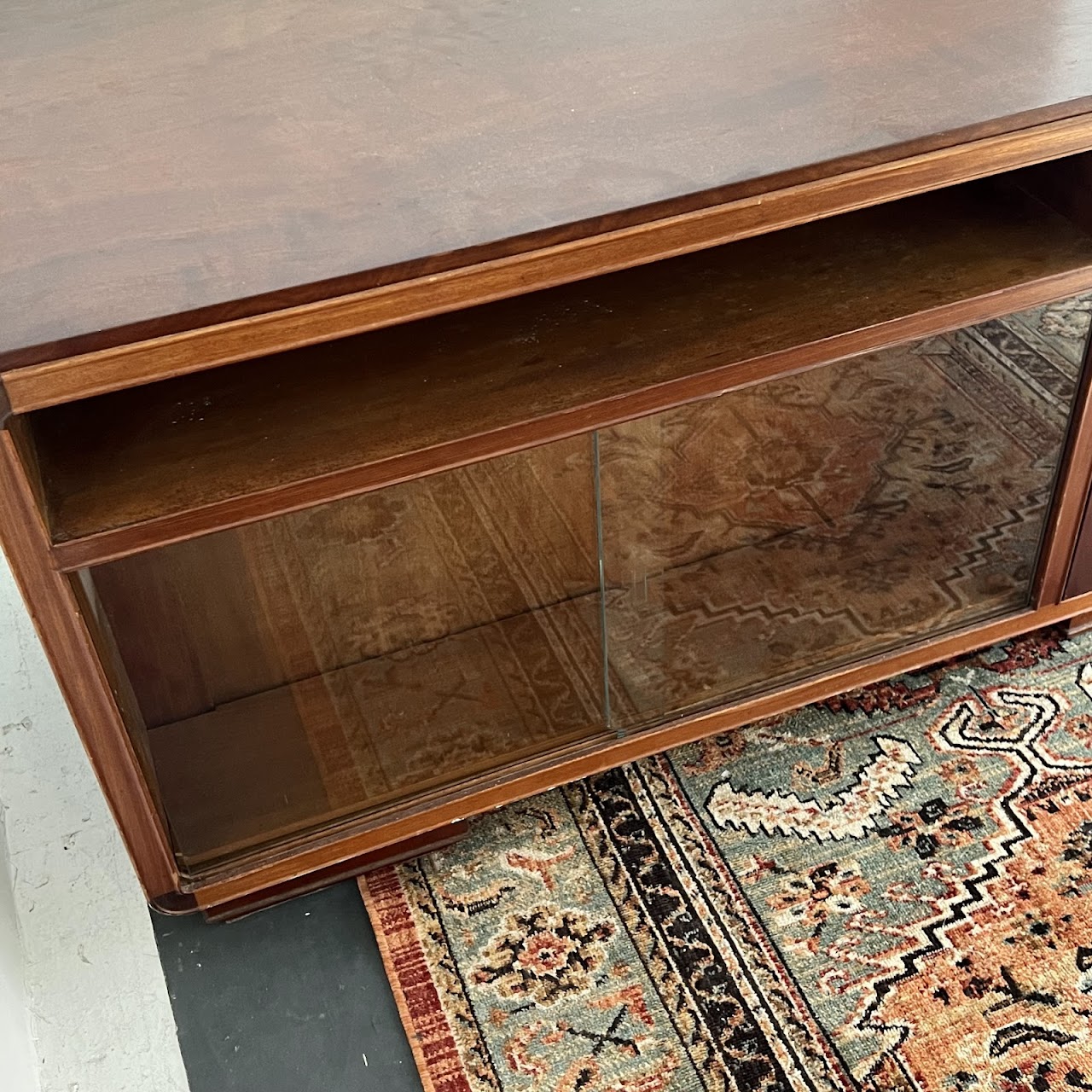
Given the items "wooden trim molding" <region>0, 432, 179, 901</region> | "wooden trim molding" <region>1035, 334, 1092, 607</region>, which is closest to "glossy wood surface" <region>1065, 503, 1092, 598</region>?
"wooden trim molding" <region>1035, 334, 1092, 607</region>

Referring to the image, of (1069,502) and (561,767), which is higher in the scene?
(1069,502)

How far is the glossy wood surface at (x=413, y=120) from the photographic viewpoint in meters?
0.79

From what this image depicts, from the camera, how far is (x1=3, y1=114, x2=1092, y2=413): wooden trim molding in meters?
0.74

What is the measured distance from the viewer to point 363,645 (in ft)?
3.27

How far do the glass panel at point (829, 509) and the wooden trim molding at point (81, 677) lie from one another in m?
0.36

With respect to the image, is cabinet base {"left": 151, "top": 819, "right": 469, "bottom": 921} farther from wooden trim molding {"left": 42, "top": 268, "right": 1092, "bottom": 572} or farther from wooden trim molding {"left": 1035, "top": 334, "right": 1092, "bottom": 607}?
wooden trim molding {"left": 1035, "top": 334, "right": 1092, "bottom": 607}

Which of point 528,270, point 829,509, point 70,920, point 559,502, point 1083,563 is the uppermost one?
point 528,270

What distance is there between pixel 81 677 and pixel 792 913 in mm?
562

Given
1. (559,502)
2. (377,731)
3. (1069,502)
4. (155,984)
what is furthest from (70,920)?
(1069,502)

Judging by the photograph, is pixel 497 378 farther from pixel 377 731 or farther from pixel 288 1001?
pixel 288 1001

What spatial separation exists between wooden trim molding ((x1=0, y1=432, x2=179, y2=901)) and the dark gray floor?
3.7 inches

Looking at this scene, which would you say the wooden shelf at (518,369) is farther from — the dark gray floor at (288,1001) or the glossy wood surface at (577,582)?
the dark gray floor at (288,1001)

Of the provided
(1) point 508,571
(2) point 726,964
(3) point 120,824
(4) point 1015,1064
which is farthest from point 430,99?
(4) point 1015,1064

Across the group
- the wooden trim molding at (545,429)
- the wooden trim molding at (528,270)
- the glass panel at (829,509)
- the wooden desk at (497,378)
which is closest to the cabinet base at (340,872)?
the wooden desk at (497,378)
